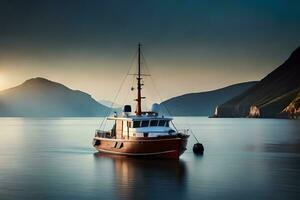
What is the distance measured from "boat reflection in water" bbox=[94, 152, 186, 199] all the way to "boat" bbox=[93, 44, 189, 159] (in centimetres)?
146

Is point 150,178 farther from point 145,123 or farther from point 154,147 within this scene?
point 145,123

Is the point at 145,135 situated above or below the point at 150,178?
above

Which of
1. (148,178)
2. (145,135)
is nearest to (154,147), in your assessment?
(145,135)

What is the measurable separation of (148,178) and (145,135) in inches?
501

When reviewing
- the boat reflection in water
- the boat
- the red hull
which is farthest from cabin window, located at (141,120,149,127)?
the boat reflection in water

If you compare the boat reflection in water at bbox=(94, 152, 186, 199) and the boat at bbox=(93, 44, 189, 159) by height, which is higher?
the boat at bbox=(93, 44, 189, 159)

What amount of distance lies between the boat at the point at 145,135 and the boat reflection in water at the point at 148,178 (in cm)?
146

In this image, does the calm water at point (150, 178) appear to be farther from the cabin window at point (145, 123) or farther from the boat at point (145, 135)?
the cabin window at point (145, 123)

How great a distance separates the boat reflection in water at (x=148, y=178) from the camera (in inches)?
1954

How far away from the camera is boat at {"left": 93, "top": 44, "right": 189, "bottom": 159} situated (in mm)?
71000

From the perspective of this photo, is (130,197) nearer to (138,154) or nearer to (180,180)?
(180,180)

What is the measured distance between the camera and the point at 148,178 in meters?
59.2

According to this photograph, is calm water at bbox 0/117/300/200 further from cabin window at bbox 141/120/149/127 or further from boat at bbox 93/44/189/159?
cabin window at bbox 141/120/149/127

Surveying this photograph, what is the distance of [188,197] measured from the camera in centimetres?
4828
